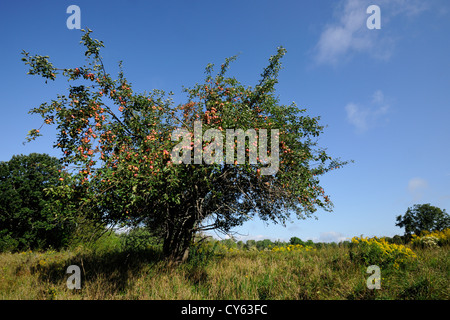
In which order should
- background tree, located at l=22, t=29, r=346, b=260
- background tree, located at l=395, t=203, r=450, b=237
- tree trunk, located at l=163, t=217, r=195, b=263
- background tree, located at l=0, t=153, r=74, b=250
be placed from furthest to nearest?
background tree, located at l=395, t=203, r=450, b=237, background tree, located at l=0, t=153, r=74, b=250, tree trunk, located at l=163, t=217, r=195, b=263, background tree, located at l=22, t=29, r=346, b=260

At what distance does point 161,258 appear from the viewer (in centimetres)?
1030

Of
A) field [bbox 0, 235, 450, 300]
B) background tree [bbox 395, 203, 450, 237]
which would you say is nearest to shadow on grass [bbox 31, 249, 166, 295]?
field [bbox 0, 235, 450, 300]

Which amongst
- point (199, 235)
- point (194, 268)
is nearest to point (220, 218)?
point (199, 235)

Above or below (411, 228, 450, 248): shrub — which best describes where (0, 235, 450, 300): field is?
below

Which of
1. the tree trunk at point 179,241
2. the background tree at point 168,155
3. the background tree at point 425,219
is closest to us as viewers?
the background tree at point 168,155

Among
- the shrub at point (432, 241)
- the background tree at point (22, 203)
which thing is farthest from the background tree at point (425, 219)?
the background tree at point (22, 203)

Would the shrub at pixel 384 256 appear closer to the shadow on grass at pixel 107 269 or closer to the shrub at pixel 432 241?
the shrub at pixel 432 241

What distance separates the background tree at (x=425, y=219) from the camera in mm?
45634

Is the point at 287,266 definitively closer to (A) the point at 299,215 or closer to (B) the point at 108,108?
(A) the point at 299,215

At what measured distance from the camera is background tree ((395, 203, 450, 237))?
45634 mm

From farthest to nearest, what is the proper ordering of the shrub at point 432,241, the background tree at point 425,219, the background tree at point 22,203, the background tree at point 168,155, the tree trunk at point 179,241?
the background tree at point 425,219 → the background tree at point 22,203 → the shrub at point 432,241 → the tree trunk at point 179,241 → the background tree at point 168,155

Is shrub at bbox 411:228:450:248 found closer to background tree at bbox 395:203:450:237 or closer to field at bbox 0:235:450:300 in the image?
field at bbox 0:235:450:300

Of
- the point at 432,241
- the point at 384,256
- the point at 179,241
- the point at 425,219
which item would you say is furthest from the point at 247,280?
the point at 425,219
